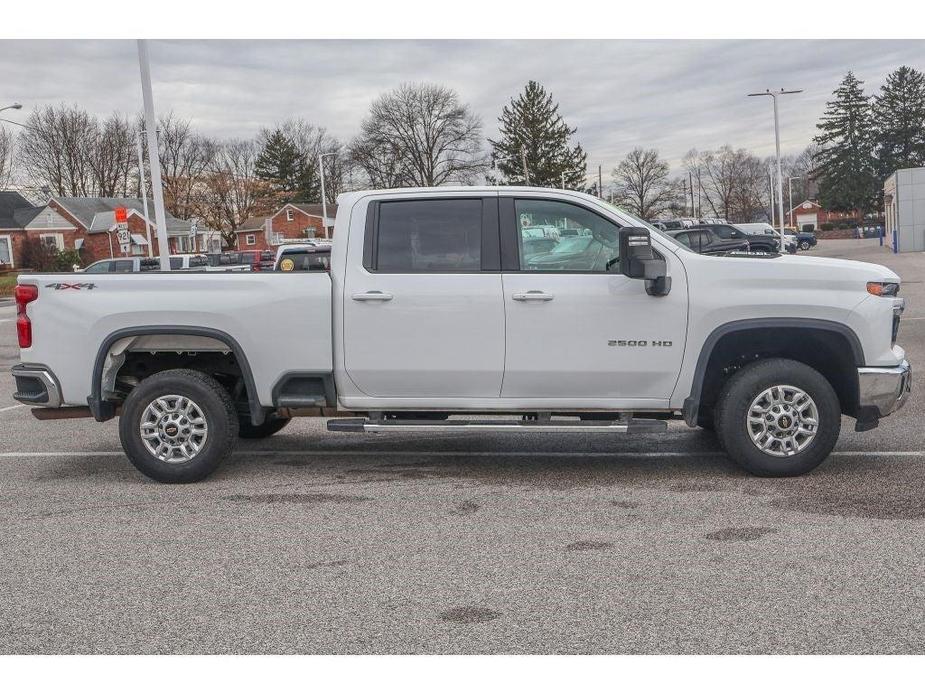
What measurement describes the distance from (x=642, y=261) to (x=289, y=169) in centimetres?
11746

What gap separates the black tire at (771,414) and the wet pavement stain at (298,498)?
2.54 m

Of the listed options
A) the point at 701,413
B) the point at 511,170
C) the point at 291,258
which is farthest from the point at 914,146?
the point at 701,413

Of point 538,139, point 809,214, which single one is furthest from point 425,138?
point 809,214

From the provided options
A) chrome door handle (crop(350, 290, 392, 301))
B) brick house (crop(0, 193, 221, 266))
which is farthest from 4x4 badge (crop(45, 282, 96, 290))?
brick house (crop(0, 193, 221, 266))

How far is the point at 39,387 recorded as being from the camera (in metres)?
7.22

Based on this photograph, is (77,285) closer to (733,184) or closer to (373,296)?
(373,296)

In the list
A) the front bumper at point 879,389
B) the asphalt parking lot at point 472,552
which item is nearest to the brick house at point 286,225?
the asphalt parking lot at point 472,552

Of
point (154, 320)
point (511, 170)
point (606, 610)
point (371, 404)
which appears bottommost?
point (606, 610)

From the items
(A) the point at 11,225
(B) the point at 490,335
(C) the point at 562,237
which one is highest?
(A) the point at 11,225

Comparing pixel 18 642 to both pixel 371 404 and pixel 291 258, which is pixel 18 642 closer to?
pixel 371 404

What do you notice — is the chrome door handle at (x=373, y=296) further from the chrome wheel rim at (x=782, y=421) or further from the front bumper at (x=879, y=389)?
the front bumper at (x=879, y=389)

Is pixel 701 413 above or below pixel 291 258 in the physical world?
below

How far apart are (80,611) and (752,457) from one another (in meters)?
4.40

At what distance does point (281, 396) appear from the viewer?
7102 mm
